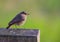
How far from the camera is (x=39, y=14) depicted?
7.26 meters

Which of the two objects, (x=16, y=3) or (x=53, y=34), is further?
(x=16, y=3)

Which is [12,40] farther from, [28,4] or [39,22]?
[28,4]

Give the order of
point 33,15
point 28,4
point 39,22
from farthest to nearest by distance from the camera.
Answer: point 28,4, point 33,15, point 39,22

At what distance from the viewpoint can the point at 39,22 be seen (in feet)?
21.2

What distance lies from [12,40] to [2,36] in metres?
0.09

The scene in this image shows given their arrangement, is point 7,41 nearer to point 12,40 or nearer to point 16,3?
point 12,40

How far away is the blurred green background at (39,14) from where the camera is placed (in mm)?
5875

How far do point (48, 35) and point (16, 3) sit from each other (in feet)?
8.69

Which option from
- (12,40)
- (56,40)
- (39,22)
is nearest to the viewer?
(12,40)

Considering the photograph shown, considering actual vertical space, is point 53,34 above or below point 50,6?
below

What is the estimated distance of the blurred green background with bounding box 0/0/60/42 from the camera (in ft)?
19.3

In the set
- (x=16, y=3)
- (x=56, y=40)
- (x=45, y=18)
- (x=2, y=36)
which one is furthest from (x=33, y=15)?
(x=2, y=36)

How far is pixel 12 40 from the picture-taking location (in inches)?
86.4

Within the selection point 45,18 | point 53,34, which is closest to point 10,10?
point 45,18
